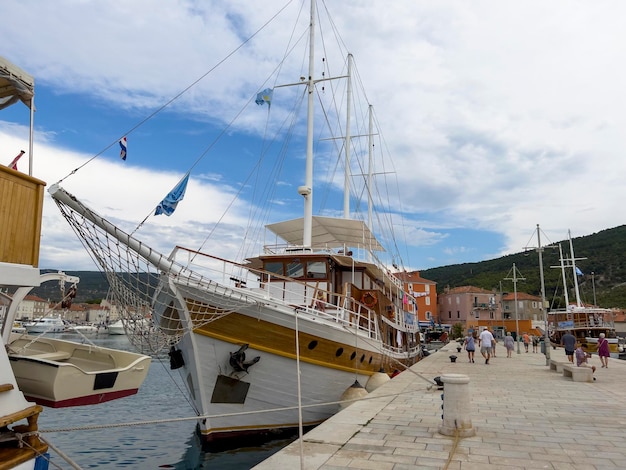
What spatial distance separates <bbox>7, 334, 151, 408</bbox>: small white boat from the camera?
5.80 meters

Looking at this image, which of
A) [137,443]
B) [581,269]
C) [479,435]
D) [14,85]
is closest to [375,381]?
[479,435]

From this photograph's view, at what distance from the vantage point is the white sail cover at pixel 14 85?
237 inches

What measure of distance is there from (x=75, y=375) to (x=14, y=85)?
13.0ft

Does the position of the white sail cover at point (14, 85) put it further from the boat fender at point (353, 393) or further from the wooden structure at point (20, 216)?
the boat fender at point (353, 393)

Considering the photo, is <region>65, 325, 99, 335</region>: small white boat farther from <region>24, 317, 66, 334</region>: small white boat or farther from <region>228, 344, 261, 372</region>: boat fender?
<region>228, 344, 261, 372</region>: boat fender

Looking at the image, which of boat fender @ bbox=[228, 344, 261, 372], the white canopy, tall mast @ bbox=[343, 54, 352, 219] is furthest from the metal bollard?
tall mast @ bbox=[343, 54, 352, 219]

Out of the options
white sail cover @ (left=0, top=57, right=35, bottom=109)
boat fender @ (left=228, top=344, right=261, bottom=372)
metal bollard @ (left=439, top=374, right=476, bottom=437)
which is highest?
white sail cover @ (left=0, top=57, right=35, bottom=109)

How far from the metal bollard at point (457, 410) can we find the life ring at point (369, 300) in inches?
288

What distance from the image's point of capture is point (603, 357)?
19.4 meters

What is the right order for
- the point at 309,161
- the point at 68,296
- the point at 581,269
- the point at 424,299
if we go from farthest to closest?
the point at 581,269
the point at 424,299
the point at 309,161
the point at 68,296

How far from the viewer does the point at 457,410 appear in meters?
6.61

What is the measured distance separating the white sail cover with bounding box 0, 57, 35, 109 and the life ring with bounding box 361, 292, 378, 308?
10.2 meters

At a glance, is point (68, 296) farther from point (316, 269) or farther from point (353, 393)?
point (353, 393)

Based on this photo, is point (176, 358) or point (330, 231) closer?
point (176, 358)
